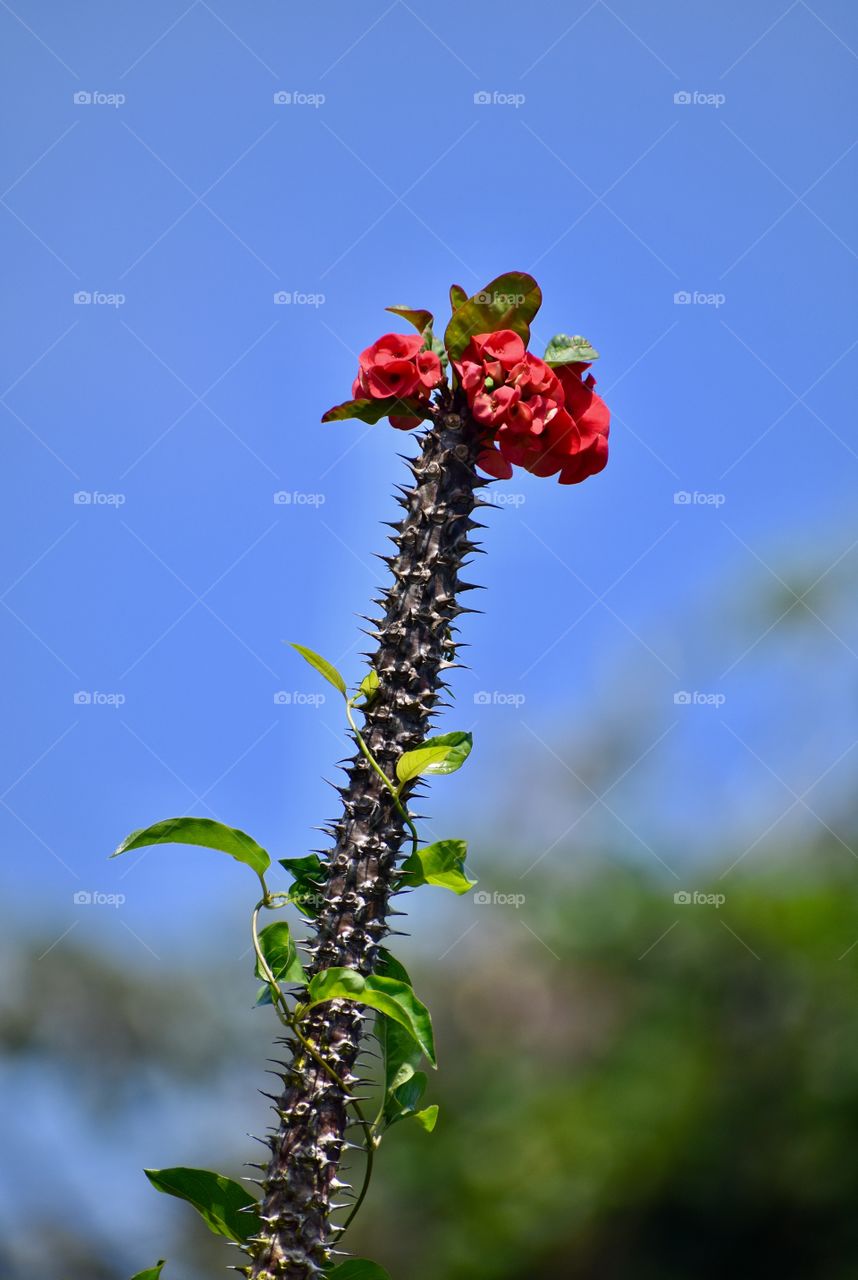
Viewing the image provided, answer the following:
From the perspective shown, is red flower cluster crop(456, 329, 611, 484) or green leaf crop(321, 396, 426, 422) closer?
red flower cluster crop(456, 329, 611, 484)

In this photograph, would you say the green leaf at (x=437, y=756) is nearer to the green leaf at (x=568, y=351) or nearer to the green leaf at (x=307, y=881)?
the green leaf at (x=307, y=881)

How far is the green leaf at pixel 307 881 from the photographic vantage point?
186 centimetres

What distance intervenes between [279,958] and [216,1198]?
1.26 feet

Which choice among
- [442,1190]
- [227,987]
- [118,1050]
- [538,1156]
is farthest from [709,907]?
[118,1050]

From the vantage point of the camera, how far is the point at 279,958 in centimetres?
193

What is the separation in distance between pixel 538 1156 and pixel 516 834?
2216 mm

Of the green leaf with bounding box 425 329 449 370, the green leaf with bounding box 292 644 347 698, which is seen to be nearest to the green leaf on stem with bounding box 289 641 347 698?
the green leaf with bounding box 292 644 347 698

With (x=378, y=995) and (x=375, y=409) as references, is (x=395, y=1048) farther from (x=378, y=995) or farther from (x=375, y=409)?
(x=375, y=409)

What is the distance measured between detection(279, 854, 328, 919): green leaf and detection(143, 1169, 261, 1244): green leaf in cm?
44

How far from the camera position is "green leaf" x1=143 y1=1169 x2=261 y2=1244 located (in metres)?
1.81

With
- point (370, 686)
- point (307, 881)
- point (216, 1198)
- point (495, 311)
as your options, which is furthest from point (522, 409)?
point (216, 1198)

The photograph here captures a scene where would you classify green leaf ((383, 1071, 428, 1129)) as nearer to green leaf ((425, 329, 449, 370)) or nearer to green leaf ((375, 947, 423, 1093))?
green leaf ((375, 947, 423, 1093))

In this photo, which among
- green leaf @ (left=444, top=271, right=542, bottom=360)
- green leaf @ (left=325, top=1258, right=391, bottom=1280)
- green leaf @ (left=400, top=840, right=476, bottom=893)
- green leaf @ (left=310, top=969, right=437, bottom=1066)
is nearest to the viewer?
green leaf @ (left=310, top=969, right=437, bottom=1066)

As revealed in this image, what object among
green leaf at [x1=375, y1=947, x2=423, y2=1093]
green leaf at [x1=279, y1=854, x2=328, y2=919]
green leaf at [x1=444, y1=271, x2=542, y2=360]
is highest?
green leaf at [x1=444, y1=271, x2=542, y2=360]
